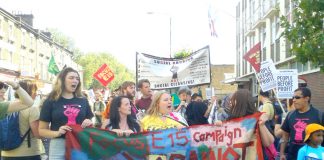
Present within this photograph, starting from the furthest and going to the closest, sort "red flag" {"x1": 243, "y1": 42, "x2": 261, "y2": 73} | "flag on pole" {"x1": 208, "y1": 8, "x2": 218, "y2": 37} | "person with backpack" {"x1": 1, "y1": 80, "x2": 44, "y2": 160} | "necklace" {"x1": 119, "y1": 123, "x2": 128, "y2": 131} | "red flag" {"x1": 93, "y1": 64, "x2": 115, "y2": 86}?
"red flag" {"x1": 93, "y1": 64, "x2": 115, "y2": 86} < "flag on pole" {"x1": 208, "y1": 8, "x2": 218, "y2": 37} < "red flag" {"x1": 243, "y1": 42, "x2": 261, "y2": 73} < "necklace" {"x1": 119, "y1": 123, "x2": 128, "y2": 131} < "person with backpack" {"x1": 1, "y1": 80, "x2": 44, "y2": 160}

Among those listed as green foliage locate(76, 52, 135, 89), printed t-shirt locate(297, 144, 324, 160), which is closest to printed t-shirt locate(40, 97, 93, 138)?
printed t-shirt locate(297, 144, 324, 160)

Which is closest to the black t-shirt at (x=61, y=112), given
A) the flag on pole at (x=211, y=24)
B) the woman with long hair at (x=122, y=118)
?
the woman with long hair at (x=122, y=118)

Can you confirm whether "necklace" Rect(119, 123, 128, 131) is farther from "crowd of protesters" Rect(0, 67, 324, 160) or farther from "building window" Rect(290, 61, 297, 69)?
A: "building window" Rect(290, 61, 297, 69)

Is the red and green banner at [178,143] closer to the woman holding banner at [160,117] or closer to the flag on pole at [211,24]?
the woman holding banner at [160,117]

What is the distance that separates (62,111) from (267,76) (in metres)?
6.12

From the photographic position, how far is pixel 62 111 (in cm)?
545

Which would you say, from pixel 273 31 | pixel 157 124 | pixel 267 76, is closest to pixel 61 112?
pixel 157 124

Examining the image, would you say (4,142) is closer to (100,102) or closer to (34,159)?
(34,159)

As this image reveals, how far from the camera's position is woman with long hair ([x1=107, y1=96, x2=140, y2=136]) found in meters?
6.06

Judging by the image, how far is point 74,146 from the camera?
5738 millimetres

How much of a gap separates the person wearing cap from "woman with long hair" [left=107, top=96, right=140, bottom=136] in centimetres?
208

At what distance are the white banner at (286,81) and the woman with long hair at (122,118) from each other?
17.7ft

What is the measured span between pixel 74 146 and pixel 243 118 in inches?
82.8

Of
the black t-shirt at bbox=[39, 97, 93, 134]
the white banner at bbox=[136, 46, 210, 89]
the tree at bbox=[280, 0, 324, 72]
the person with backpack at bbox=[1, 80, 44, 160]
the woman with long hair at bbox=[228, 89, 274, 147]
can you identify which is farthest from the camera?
the tree at bbox=[280, 0, 324, 72]
